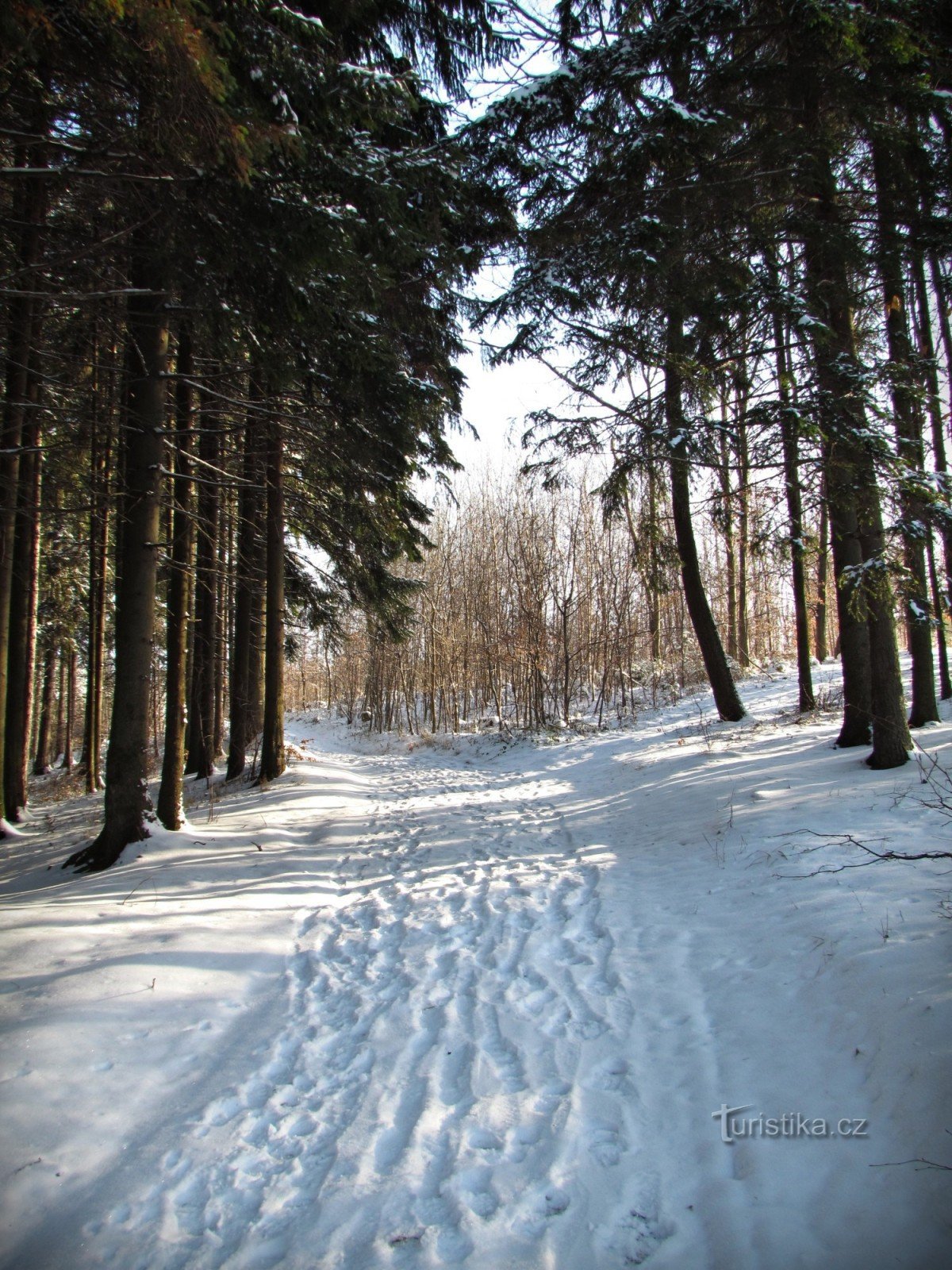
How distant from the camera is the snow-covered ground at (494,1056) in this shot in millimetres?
1938

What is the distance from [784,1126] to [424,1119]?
1512mm

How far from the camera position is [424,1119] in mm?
2447

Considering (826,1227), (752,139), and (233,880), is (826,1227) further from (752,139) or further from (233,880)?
(752,139)

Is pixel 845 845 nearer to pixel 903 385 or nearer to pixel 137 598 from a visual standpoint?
pixel 903 385

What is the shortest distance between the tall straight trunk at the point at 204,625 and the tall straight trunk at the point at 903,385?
8.82 m

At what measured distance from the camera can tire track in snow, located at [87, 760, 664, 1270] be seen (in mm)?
1937

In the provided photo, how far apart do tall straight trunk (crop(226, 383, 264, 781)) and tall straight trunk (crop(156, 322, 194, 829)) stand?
196cm

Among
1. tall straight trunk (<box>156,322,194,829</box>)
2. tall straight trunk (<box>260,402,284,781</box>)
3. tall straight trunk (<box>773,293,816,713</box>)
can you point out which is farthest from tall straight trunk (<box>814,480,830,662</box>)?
tall straight trunk (<box>260,402,284,781</box>)

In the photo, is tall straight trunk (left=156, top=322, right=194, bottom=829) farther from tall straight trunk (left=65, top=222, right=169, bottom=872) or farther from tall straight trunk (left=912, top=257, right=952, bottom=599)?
tall straight trunk (left=912, top=257, right=952, bottom=599)

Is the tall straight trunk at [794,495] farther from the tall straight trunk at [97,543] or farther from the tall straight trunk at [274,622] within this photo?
the tall straight trunk at [274,622]

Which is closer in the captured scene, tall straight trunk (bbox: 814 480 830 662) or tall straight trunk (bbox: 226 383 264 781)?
tall straight trunk (bbox: 814 480 830 662)

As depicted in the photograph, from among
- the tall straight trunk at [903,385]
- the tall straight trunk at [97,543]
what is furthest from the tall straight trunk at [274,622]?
the tall straight trunk at [903,385]

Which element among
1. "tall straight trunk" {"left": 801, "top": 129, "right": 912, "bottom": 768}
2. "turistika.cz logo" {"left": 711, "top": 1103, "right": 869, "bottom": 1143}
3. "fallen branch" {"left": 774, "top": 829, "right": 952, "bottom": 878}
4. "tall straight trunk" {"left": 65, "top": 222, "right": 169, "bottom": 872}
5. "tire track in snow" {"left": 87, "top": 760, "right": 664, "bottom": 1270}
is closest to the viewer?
"tire track in snow" {"left": 87, "top": 760, "right": 664, "bottom": 1270}

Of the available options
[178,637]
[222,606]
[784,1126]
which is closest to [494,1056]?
[784,1126]
